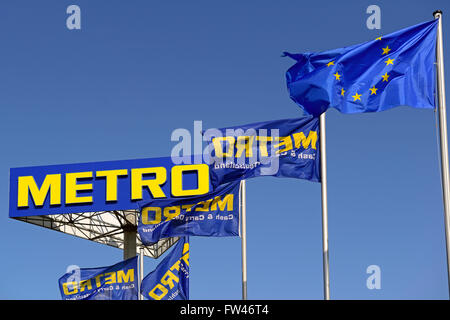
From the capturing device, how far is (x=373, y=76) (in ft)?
54.1

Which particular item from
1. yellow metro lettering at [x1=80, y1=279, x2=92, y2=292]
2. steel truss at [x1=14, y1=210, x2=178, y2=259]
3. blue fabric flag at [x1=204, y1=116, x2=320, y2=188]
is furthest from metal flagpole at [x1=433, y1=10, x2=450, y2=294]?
steel truss at [x1=14, y1=210, x2=178, y2=259]

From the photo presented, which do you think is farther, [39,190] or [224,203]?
[39,190]

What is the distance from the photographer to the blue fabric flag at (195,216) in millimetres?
21672

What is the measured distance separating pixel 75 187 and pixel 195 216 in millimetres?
13968

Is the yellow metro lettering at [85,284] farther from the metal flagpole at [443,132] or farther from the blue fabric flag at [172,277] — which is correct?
the metal flagpole at [443,132]

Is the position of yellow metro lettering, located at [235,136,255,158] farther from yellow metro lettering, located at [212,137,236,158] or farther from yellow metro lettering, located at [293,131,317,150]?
yellow metro lettering, located at [293,131,317,150]

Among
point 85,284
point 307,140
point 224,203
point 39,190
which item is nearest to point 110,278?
point 85,284

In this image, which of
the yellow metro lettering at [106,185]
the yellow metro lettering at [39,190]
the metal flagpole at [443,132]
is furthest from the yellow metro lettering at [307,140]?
the yellow metro lettering at [39,190]

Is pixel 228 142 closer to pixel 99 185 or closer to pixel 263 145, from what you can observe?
pixel 263 145

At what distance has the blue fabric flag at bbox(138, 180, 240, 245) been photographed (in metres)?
21.7

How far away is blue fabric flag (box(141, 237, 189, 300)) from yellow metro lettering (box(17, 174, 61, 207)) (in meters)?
9.58
